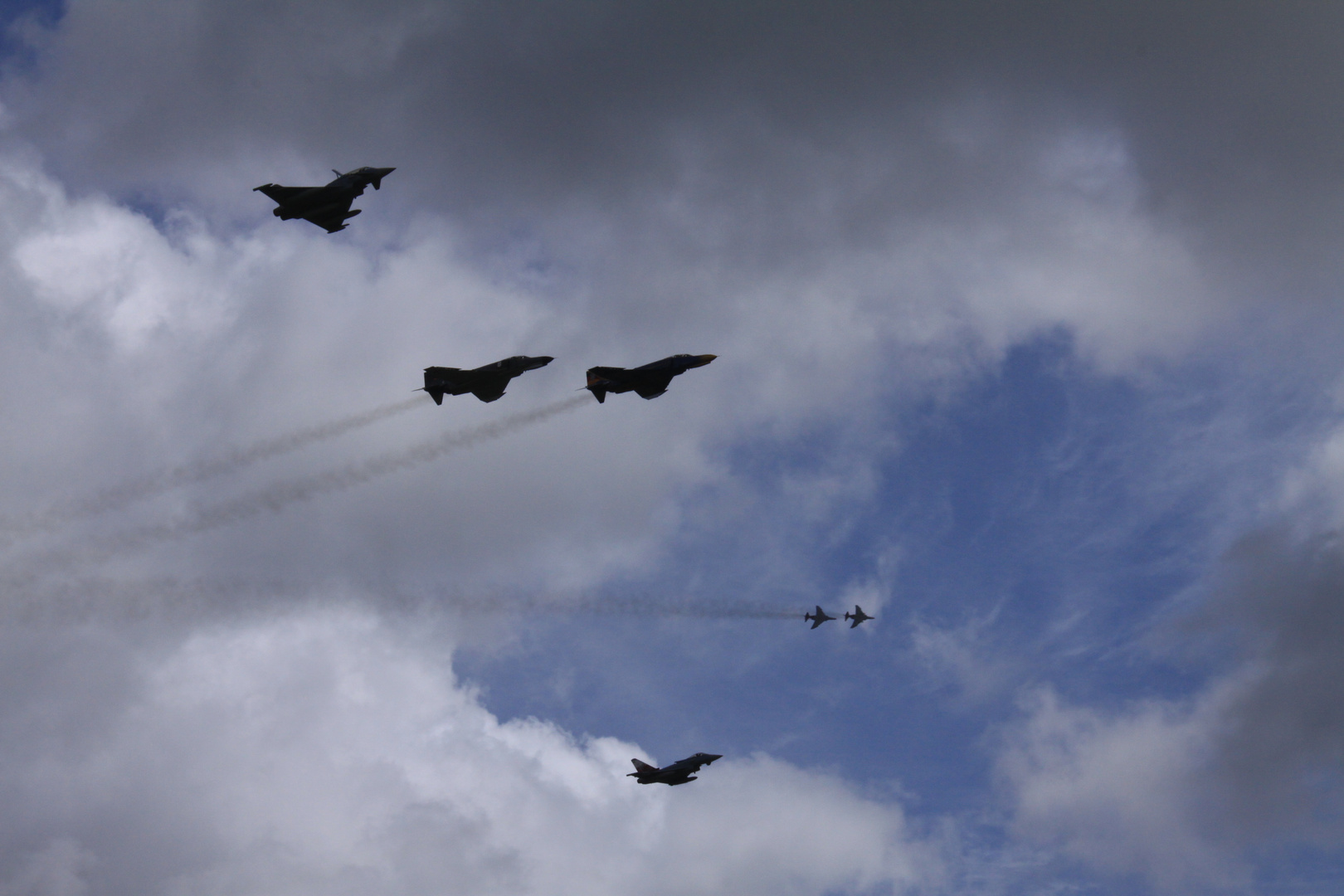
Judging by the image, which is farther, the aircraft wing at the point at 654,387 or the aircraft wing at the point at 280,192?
the aircraft wing at the point at 654,387

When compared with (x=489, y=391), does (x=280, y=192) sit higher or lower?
higher

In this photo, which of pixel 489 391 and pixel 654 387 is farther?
pixel 654 387

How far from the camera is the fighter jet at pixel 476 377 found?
11331cm

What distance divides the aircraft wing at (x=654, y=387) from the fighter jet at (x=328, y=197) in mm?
32841

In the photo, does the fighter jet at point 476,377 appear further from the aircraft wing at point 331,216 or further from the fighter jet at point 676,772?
the fighter jet at point 676,772

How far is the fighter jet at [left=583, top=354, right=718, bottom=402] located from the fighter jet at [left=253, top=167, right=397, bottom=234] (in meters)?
28.7

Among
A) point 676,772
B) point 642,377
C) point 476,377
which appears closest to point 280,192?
point 476,377

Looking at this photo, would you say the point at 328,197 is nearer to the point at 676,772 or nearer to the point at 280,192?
the point at 280,192

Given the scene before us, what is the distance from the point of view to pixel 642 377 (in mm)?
119062

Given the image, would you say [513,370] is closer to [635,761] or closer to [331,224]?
[331,224]

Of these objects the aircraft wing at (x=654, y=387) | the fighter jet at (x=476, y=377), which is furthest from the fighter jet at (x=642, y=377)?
the fighter jet at (x=476, y=377)

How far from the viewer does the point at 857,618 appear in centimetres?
15612

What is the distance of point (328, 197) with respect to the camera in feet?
361

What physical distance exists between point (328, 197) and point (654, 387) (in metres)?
37.1
